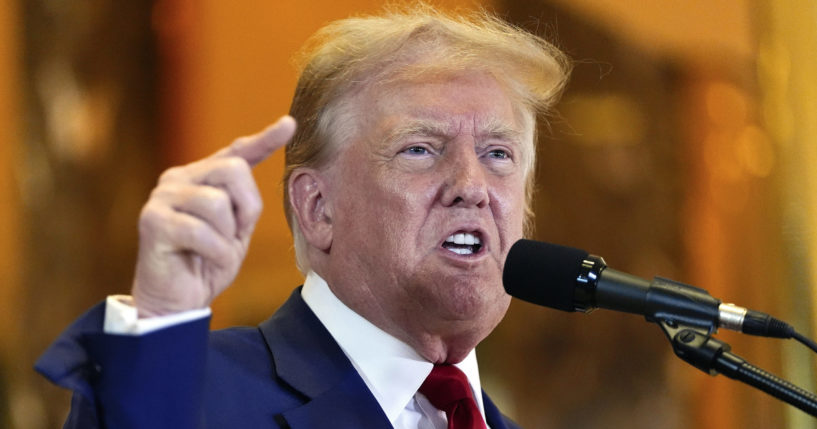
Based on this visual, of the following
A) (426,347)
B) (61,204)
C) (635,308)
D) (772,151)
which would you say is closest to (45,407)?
(61,204)

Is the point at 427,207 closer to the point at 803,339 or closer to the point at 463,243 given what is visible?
the point at 463,243

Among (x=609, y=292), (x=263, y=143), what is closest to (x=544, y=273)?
(x=609, y=292)

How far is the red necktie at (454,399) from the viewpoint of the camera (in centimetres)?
189

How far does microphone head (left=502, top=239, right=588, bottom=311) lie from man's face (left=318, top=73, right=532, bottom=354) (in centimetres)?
37

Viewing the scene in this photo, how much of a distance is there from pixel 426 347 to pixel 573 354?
1523mm

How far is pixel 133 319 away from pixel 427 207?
0.80m

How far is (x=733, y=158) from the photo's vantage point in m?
3.46

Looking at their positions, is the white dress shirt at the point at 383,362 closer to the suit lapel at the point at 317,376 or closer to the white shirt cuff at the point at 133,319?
the suit lapel at the point at 317,376

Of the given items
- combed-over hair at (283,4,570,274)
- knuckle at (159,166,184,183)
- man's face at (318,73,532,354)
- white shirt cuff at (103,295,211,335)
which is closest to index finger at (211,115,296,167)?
knuckle at (159,166,184,183)

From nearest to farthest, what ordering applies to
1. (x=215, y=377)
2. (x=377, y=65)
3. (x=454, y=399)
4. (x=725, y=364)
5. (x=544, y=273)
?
1. (x=725, y=364)
2. (x=544, y=273)
3. (x=215, y=377)
4. (x=454, y=399)
5. (x=377, y=65)

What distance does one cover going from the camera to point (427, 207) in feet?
6.36

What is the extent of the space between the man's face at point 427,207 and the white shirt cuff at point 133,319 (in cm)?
67

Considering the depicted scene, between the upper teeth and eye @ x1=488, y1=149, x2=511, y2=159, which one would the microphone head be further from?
eye @ x1=488, y1=149, x2=511, y2=159

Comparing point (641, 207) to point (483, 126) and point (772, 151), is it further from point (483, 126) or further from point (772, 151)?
point (483, 126)
